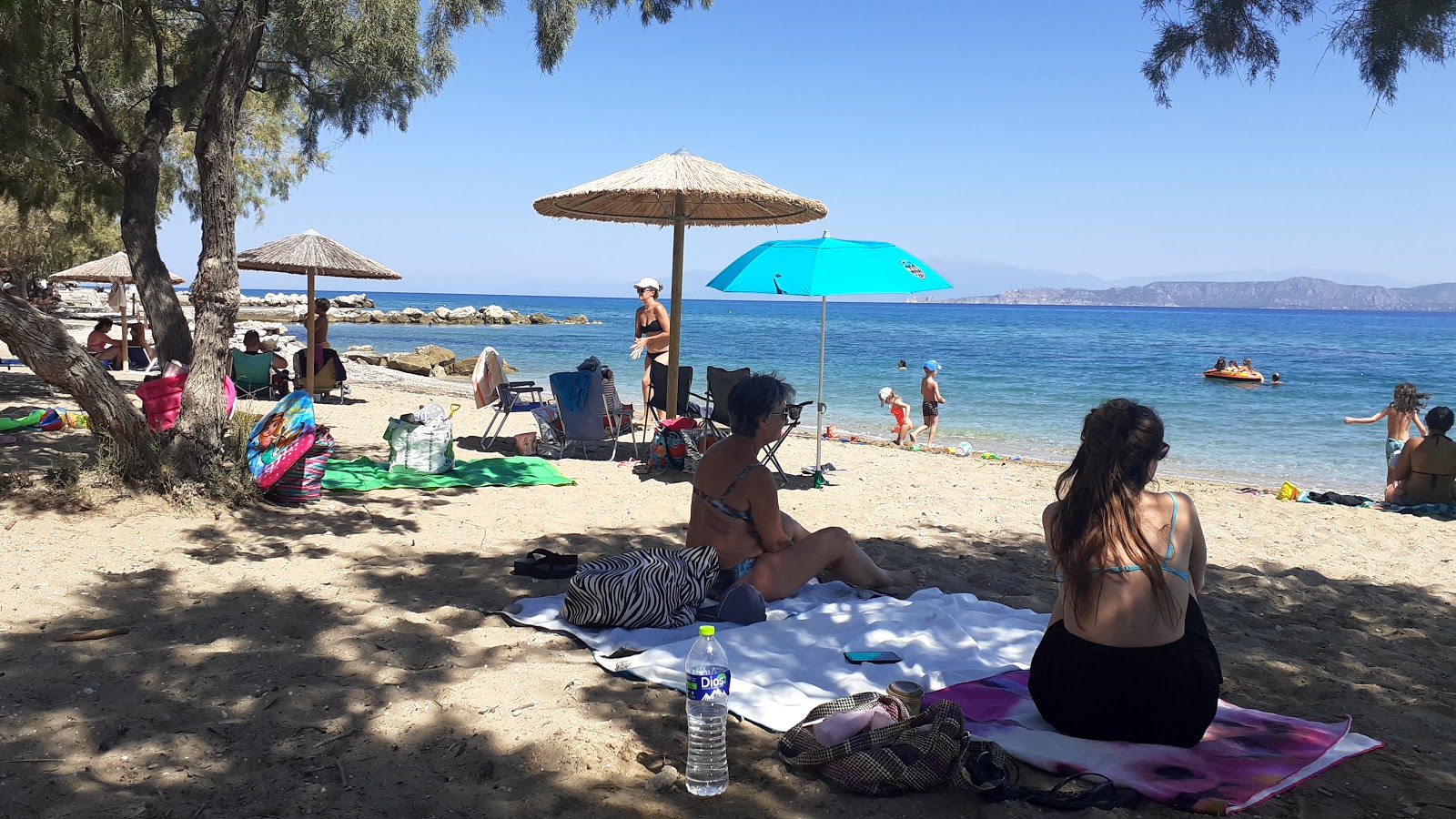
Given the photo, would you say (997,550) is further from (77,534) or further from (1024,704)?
(77,534)

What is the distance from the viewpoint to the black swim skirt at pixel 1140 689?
2.62 m

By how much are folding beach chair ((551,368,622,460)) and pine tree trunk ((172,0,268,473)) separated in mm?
2848

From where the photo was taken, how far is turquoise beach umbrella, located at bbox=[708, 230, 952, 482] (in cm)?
645

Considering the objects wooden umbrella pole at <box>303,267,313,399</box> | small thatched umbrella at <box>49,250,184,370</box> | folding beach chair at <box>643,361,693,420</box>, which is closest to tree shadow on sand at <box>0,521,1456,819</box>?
folding beach chair at <box>643,361,693,420</box>

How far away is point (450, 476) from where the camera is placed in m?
6.80

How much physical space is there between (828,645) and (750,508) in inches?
27.8

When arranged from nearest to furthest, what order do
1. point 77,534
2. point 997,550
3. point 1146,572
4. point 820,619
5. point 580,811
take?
point 580,811
point 1146,572
point 820,619
point 77,534
point 997,550

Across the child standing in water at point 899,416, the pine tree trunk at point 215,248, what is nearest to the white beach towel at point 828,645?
the pine tree trunk at point 215,248

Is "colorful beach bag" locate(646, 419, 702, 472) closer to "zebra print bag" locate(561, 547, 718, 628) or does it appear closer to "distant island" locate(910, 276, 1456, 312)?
"zebra print bag" locate(561, 547, 718, 628)

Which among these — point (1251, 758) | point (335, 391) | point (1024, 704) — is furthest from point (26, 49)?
Result: point (1251, 758)

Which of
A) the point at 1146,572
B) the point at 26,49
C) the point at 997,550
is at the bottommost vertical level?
the point at 997,550

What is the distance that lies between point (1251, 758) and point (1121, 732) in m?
0.34

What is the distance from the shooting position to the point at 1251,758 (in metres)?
2.63

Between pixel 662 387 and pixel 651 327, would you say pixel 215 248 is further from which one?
pixel 651 327
